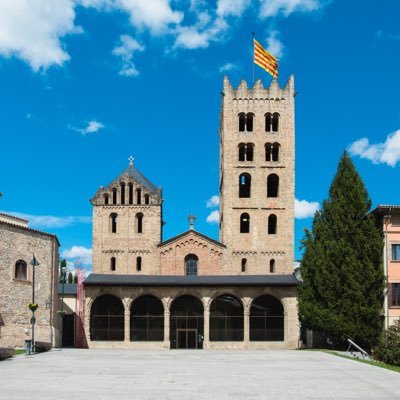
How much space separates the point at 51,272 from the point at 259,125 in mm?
24164

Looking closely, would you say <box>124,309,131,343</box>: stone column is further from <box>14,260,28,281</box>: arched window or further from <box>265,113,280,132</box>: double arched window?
<box>265,113,280,132</box>: double arched window

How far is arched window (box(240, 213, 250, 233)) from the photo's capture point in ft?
180

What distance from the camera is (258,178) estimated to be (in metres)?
55.0

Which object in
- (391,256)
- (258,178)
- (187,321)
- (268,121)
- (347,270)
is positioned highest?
(268,121)

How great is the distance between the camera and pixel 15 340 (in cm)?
4031

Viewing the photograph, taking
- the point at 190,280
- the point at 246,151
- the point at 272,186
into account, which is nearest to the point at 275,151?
the point at 246,151

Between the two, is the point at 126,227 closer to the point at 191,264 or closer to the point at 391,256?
the point at 191,264

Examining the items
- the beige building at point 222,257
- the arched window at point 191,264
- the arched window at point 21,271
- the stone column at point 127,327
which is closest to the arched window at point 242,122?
the beige building at point 222,257

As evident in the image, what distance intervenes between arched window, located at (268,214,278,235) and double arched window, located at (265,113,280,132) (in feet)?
27.7

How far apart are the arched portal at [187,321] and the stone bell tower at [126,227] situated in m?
5.20

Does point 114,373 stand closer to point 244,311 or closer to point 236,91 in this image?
point 244,311

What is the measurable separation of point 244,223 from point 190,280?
9094mm

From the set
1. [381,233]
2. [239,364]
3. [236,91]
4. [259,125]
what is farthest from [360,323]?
[236,91]

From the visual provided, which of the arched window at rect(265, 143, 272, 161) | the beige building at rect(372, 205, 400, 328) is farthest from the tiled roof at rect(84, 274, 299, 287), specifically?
the arched window at rect(265, 143, 272, 161)
